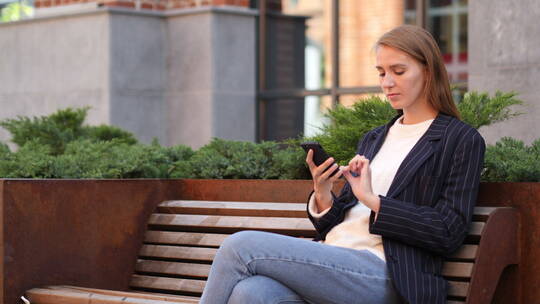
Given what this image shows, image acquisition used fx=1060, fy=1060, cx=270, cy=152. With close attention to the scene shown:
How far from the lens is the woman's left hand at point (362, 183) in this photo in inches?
147

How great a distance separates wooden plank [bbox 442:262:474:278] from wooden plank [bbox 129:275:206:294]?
4.52 ft

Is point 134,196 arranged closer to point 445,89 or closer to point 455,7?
point 445,89

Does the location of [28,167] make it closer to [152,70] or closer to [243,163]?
[243,163]

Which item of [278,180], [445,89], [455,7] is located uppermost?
[455,7]

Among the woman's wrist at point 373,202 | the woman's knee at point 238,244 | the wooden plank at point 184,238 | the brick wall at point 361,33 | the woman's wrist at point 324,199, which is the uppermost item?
the brick wall at point 361,33

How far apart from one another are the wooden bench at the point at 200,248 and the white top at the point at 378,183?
0.33 metres

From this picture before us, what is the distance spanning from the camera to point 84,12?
33.7 ft

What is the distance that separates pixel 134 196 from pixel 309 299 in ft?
5.76

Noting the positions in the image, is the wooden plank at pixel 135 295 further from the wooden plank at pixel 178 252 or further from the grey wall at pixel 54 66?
the grey wall at pixel 54 66

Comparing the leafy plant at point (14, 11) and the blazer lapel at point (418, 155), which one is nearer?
the blazer lapel at point (418, 155)

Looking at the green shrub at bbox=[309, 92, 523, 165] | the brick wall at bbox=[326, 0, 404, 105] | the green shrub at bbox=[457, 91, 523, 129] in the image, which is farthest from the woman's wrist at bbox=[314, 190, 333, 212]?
the brick wall at bbox=[326, 0, 404, 105]

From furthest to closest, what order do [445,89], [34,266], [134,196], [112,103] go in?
[112,103]
[134,196]
[34,266]
[445,89]

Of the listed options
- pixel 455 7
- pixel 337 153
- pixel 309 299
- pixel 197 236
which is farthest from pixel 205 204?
pixel 455 7

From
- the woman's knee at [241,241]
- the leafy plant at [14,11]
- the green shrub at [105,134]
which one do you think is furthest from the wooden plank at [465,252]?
the leafy plant at [14,11]
